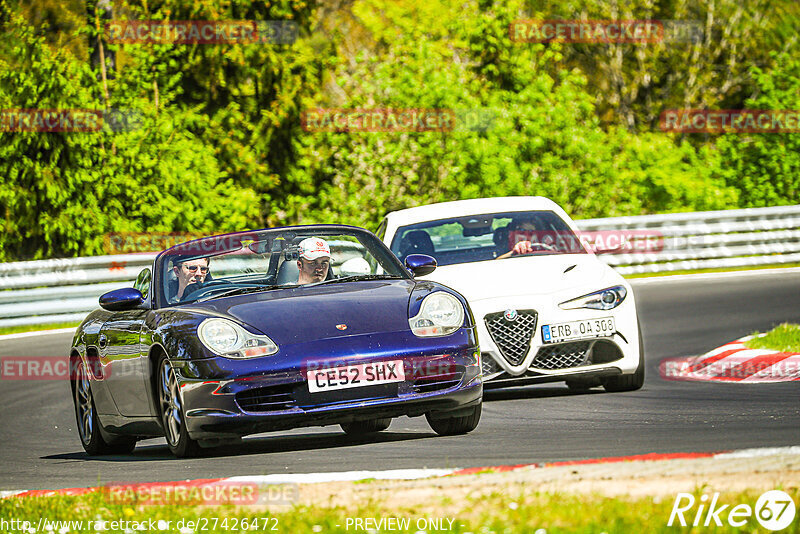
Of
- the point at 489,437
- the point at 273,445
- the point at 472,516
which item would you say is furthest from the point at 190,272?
the point at 472,516

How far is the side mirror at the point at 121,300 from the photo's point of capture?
326 inches

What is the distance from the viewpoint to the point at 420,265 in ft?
29.0

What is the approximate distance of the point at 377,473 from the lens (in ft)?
20.8

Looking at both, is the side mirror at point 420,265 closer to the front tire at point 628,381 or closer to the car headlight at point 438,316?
the car headlight at point 438,316

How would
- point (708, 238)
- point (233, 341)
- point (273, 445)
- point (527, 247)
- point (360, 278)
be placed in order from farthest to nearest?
point (708, 238), point (527, 247), point (273, 445), point (360, 278), point (233, 341)

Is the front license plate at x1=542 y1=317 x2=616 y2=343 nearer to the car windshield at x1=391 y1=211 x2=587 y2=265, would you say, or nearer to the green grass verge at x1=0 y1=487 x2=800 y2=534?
the car windshield at x1=391 y1=211 x2=587 y2=265

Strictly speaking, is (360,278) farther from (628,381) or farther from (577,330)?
(628,381)

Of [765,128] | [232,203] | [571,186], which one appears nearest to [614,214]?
[571,186]

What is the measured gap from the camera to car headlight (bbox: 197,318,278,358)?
24.1ft

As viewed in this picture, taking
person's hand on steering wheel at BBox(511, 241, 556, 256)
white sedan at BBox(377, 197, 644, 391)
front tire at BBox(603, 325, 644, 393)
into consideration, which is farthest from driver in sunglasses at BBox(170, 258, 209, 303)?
front tire at BBox(603, 325, 644, 393)

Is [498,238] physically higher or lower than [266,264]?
lower

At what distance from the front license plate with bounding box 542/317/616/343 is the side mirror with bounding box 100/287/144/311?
2.95 metres

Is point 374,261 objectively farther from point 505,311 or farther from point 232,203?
point 232,203

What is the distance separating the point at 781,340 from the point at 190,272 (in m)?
5.72
